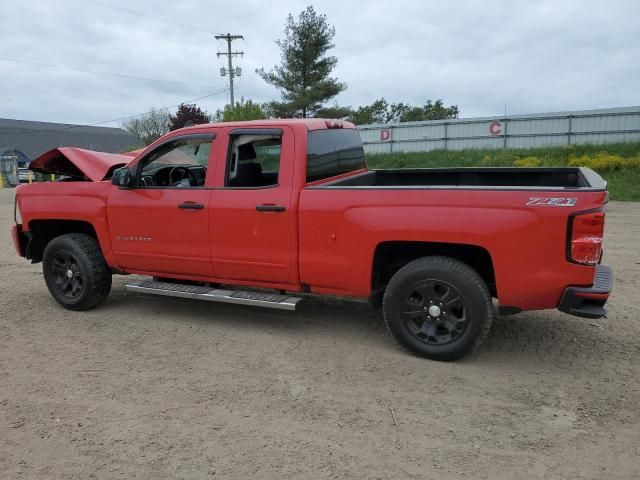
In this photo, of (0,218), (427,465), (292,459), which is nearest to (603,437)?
(427,465)

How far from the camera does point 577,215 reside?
3.47 metres

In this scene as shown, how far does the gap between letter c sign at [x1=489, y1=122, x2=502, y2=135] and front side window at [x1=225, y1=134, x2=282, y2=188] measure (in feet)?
74.2

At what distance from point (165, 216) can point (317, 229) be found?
1.62m

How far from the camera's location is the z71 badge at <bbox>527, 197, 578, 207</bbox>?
11.4ft

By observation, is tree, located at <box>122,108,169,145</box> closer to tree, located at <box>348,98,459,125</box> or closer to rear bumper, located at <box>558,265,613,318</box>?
tree, located at <box>348,98,459,125</box>

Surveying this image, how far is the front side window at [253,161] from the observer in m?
4.79

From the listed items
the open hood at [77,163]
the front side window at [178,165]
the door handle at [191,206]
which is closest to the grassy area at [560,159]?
the front side window at [178,165]

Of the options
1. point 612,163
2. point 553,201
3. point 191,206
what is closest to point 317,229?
point 191,206

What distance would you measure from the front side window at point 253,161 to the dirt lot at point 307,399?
4.56ft

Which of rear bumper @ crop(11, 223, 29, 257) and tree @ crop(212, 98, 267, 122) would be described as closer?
rear bumper @ crop(11, 223, 29, 257)

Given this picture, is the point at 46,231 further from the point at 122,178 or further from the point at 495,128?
the point at 495,128

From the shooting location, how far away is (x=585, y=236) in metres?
3.49

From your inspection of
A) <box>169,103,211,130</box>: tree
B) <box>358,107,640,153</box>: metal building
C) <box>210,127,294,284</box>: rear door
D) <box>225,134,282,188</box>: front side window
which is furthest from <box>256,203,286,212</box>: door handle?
<box>169,103,211,130</box>: tree

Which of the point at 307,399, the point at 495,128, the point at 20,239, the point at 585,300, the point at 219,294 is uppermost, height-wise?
the point at 495,128
